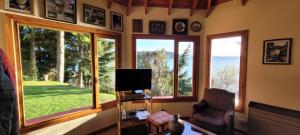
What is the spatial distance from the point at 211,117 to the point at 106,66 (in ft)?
7.65

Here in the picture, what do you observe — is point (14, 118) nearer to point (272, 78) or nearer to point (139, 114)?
point (139, 114)

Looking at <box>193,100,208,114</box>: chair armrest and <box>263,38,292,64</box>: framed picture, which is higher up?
<box>263,38,292,64</box>: framed picture

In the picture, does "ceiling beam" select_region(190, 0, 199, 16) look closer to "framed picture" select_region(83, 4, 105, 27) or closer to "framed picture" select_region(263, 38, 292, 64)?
"framed picture" select_region(263, 38, 292, 64)

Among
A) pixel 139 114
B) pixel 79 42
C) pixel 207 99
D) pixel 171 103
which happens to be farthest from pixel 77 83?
pixel 207 99

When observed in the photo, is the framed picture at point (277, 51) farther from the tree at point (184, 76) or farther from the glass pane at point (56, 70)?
the glass pane at point (56, 70)

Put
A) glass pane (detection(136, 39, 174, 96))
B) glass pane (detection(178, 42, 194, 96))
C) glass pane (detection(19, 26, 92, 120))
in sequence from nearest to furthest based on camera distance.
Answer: glass pane (detection(19, 26, 92, 120))
glass pane (detection(136, 39, 174, 96))
glass pane (detection(178, 42, 194, 96))

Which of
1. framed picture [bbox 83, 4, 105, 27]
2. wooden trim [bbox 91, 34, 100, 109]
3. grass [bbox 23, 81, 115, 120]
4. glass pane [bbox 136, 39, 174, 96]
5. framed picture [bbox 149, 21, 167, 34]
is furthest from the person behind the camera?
glass pane [bbox 136, 39, 174, 96]

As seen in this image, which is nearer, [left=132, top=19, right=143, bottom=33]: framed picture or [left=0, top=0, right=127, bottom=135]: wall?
[left=0, top=0, right=127, bottom=135]: wall

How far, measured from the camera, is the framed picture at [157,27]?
3576mm

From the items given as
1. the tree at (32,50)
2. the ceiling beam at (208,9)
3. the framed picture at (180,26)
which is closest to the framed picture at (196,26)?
the framed picture at (180,26)

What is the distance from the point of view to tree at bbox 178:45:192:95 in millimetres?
3840

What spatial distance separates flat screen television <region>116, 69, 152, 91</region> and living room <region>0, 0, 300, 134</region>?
1.95ft

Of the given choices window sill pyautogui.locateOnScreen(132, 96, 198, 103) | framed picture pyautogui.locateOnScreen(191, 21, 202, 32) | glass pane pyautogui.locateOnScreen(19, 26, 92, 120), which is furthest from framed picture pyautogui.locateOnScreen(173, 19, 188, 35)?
glass pane pyautogui.locateOnScreen(19, 26, 92, 120)

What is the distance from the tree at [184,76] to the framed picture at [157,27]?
77cm
